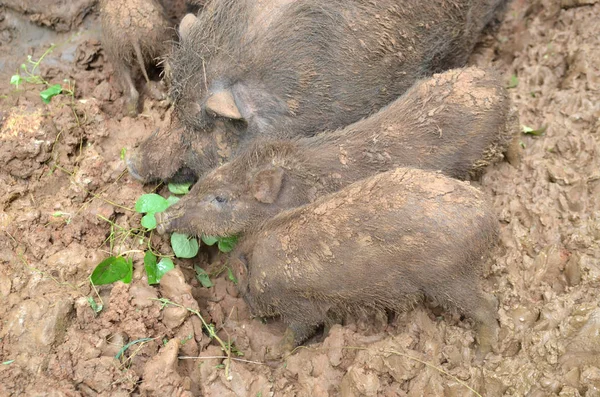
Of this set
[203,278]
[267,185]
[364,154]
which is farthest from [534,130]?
[203,278]

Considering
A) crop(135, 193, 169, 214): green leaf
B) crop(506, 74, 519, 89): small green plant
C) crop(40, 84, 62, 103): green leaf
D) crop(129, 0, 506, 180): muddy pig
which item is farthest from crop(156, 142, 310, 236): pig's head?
crop(506, 74, 519, 89): small green plant

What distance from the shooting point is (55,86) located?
3908 millimetres

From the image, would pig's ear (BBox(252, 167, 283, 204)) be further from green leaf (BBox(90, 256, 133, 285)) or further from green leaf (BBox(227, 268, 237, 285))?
green leaf (BBox(90, 256, 133, 285))

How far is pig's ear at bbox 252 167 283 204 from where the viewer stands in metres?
3.26

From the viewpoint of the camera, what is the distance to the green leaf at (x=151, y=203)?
11.6 feet

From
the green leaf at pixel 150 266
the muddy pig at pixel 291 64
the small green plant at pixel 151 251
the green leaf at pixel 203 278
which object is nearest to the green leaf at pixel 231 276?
the small green plant at pixel 151 251

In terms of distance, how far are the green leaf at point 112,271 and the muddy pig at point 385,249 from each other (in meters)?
0.74

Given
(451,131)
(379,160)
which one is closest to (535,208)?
(451,131)

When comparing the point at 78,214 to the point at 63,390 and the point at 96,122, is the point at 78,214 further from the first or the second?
the point at 63,390

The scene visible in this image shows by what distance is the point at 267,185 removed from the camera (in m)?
3.29

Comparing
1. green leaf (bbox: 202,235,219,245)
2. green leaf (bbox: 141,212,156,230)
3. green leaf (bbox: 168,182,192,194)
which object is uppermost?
green leaf (bbox: 141,212,156,230)

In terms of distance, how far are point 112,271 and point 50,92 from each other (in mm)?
1492

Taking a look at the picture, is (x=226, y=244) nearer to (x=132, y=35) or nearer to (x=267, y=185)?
(x=267, y=185)

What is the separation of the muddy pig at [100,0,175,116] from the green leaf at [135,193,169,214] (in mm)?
765
